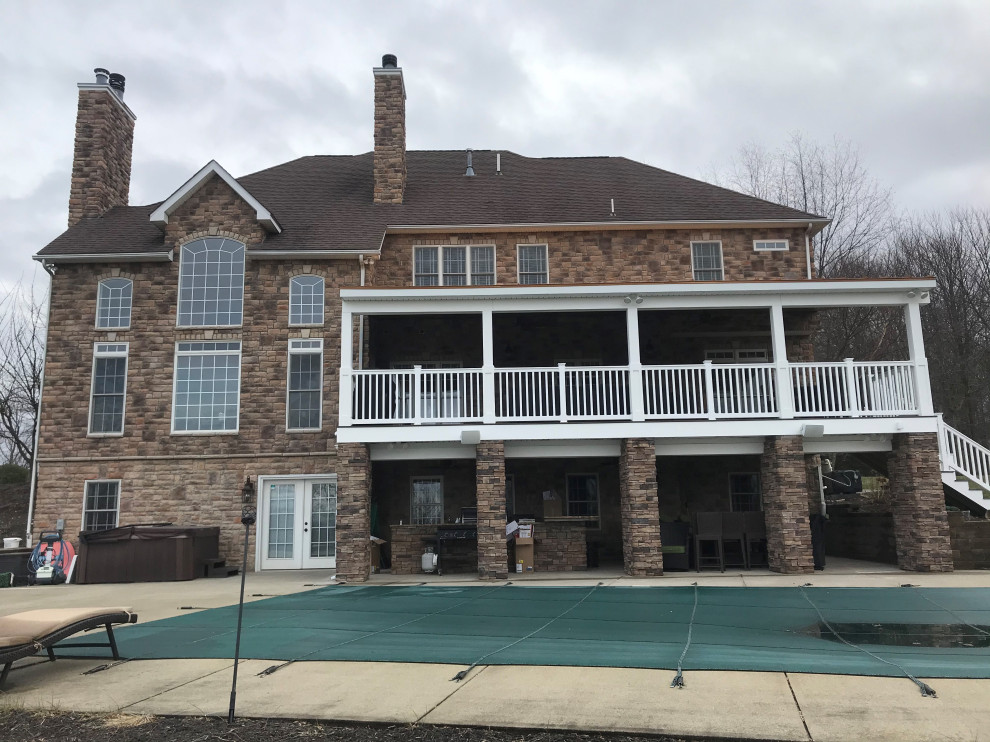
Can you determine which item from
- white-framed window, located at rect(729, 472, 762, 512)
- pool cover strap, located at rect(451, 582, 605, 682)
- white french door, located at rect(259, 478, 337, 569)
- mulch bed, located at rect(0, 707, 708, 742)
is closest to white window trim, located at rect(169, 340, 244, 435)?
white french door, located at rect(259, 478, 337, 569)

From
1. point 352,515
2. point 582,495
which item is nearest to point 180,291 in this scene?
point 352,515

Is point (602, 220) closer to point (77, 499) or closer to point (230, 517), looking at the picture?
point (230, 517)

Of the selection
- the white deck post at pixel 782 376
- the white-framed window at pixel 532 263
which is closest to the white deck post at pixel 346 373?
the white-framed window at pixel 532 263

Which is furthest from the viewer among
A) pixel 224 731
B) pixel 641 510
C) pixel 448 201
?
pixel 448 201

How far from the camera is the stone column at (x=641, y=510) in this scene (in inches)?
A: 570

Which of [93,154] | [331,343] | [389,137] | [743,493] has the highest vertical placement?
[389,137]

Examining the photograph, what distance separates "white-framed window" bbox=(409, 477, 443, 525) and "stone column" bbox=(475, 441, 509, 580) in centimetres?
403

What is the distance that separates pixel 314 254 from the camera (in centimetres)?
1848

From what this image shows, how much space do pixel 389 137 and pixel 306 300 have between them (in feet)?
16.9

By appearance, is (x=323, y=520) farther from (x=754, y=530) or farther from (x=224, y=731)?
(x=224, y=731)

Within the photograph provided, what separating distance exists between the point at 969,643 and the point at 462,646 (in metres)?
5.19

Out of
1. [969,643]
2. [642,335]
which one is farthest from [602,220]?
[969,643]

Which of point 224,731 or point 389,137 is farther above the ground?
point 389,137

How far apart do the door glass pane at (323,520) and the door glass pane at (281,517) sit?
479mm
